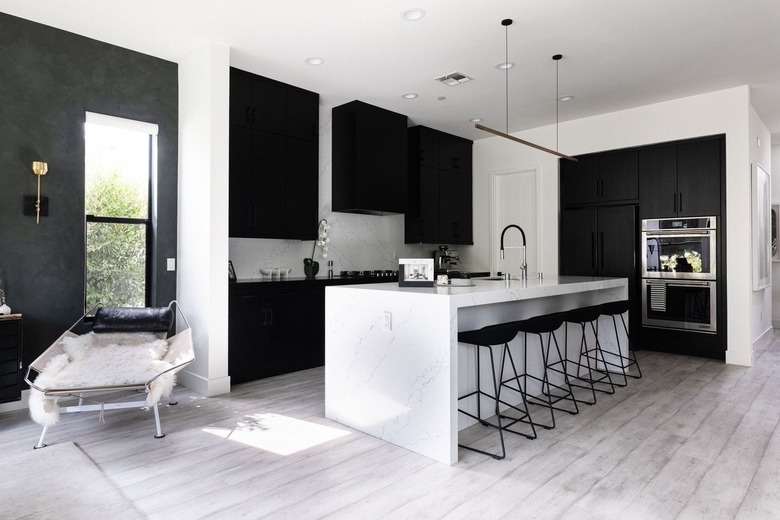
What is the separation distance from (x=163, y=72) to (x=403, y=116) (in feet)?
9.30

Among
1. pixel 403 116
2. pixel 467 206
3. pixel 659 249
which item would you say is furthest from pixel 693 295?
pixel 403 116

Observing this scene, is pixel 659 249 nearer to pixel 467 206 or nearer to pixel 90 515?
pixel 467 206

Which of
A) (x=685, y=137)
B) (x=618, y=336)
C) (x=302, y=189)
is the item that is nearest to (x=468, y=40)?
(x=302, y=189)

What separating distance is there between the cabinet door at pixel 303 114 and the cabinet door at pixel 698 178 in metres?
4.18

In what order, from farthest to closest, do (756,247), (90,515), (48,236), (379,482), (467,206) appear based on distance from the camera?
(467,206) → (756,247) → (48,236) → (379,482) → (90,515)

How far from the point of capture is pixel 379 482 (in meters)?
2.49

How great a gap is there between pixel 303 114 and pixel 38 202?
2.56 meters

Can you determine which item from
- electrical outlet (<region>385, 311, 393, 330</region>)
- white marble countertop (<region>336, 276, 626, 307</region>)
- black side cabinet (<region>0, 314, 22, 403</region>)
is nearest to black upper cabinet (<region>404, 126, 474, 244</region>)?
white marble countertop (<region>336, 276, 626, 307</region>)

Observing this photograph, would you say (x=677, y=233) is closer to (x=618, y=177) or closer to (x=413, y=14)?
(x=618, y=177)

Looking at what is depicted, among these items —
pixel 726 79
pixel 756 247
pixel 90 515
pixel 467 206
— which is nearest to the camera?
pixel 90 515

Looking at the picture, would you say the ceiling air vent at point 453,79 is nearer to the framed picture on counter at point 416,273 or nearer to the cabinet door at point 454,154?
the cabinet door at point 454,154

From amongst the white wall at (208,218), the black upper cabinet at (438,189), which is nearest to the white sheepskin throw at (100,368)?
the white wall at (208,218)

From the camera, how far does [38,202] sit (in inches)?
149

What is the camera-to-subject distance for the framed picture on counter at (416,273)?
3.24m
